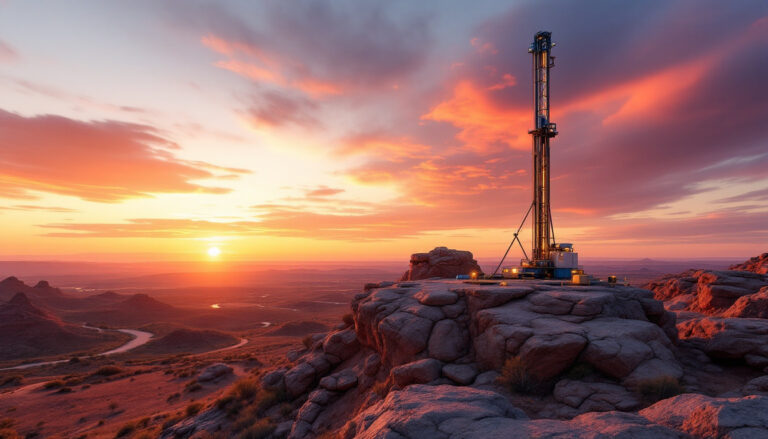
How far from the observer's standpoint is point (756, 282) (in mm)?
28266

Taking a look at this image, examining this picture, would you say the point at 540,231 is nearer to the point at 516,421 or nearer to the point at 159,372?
the point at 516,421

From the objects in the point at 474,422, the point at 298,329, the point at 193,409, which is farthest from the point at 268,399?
the point at 298,329

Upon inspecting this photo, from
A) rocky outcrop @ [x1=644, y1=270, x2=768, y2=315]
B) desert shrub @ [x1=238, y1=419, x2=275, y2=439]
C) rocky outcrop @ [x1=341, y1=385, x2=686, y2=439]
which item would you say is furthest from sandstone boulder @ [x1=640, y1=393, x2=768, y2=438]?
rocky outcrop @ [x1=644, y1=270, x2=768, y2=315]

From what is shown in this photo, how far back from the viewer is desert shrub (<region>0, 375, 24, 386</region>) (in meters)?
37.4

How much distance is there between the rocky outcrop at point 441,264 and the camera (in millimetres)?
32188

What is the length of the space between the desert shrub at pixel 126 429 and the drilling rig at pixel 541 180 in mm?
28565

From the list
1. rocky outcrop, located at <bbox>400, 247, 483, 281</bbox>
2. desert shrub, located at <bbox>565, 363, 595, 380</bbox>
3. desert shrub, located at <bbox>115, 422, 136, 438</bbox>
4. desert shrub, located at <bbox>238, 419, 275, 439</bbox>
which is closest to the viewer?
desert shrub, located at <bbox>565, 363, 595, 380</bbox>

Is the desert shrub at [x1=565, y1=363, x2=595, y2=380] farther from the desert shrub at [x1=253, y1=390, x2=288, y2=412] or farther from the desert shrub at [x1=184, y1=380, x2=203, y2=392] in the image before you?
the desert shrub at [x1=184, y1=380, x2=203, y2=392]

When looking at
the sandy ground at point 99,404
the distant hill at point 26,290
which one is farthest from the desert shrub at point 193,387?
the distant hill at point 26,290

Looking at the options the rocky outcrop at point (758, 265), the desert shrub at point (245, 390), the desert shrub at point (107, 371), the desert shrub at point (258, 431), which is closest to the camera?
the desert shrub at point (258, 431)

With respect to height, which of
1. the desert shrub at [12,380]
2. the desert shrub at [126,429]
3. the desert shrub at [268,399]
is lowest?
the desert shrub at [12,380]

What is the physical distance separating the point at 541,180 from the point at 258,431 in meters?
24.5

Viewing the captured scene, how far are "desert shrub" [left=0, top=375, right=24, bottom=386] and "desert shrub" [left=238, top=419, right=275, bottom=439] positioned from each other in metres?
41.7

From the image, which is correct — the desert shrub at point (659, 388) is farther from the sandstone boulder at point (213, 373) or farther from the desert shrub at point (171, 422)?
the sandstone boulder at point (213, 373)
